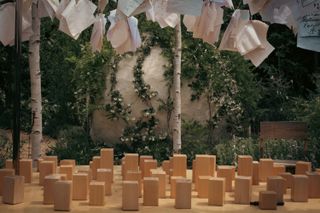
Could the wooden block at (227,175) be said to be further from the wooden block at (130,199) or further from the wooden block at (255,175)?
the wooden block at (130,199)

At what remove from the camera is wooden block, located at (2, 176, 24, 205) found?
9.06ft

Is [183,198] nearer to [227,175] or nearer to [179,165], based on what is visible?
[227,175]

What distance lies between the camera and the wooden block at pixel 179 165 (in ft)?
11.5

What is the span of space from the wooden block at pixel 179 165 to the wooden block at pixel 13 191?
1085mm

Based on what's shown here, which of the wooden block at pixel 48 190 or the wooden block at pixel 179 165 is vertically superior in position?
the wooden block at pixel 179 165

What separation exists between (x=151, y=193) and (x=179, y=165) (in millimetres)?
774

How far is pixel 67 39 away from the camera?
843 centimetres

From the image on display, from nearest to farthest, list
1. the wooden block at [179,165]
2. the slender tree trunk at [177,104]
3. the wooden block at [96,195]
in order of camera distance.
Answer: the wooden block at [96,195] < the wooden block at [179,165] < the slender tree trunk at [177,104]

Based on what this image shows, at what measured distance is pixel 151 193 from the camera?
2.78 meters

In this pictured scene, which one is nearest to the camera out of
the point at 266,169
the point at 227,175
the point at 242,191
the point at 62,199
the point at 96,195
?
the point at 62,199

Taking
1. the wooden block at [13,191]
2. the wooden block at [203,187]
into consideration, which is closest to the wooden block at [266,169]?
the wooden block at [203,187]

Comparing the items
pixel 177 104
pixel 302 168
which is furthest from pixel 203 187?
pixel 177 104

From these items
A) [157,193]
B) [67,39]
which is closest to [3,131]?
[67,39]

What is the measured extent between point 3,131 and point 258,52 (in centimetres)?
591
